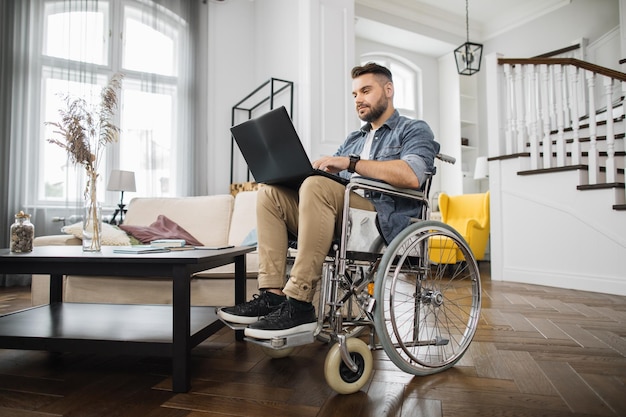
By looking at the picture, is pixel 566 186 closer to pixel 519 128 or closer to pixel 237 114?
pixel 519 128

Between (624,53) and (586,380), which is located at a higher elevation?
(624,53)

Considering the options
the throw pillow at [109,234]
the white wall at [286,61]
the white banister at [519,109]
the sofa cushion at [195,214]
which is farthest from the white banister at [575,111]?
the throw pillow at [109,234]

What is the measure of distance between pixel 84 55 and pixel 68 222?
5.37 feet

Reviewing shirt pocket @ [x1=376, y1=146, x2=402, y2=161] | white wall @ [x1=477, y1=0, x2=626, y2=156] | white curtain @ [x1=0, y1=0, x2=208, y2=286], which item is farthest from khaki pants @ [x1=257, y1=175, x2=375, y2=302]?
white wall @ [x1=477, y1=0, x2=626, y2=156]

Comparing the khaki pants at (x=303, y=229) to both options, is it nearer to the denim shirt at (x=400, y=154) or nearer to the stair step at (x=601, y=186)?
the denim shirt at (x=400, y=154)

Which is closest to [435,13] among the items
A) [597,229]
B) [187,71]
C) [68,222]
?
[187,71]

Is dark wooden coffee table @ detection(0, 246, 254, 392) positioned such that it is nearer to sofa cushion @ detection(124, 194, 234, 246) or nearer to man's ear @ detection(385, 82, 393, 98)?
man's ear @ detection(385, 82, 393, 98)

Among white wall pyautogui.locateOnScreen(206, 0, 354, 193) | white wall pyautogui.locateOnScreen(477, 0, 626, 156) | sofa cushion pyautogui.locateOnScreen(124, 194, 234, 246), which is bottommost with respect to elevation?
sofa cushion pyautogui.locateOnScreen(124, 194, 234, 246)

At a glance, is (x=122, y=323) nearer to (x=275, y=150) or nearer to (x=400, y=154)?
(x=275, y=150)

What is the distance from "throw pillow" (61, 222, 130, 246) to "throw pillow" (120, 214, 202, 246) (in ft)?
0.24

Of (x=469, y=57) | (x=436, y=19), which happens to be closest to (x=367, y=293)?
(x=469, y=57)

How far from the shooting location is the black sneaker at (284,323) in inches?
45.2

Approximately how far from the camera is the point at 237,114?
477 centimetres

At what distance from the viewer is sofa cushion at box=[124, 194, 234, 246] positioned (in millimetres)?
2725
